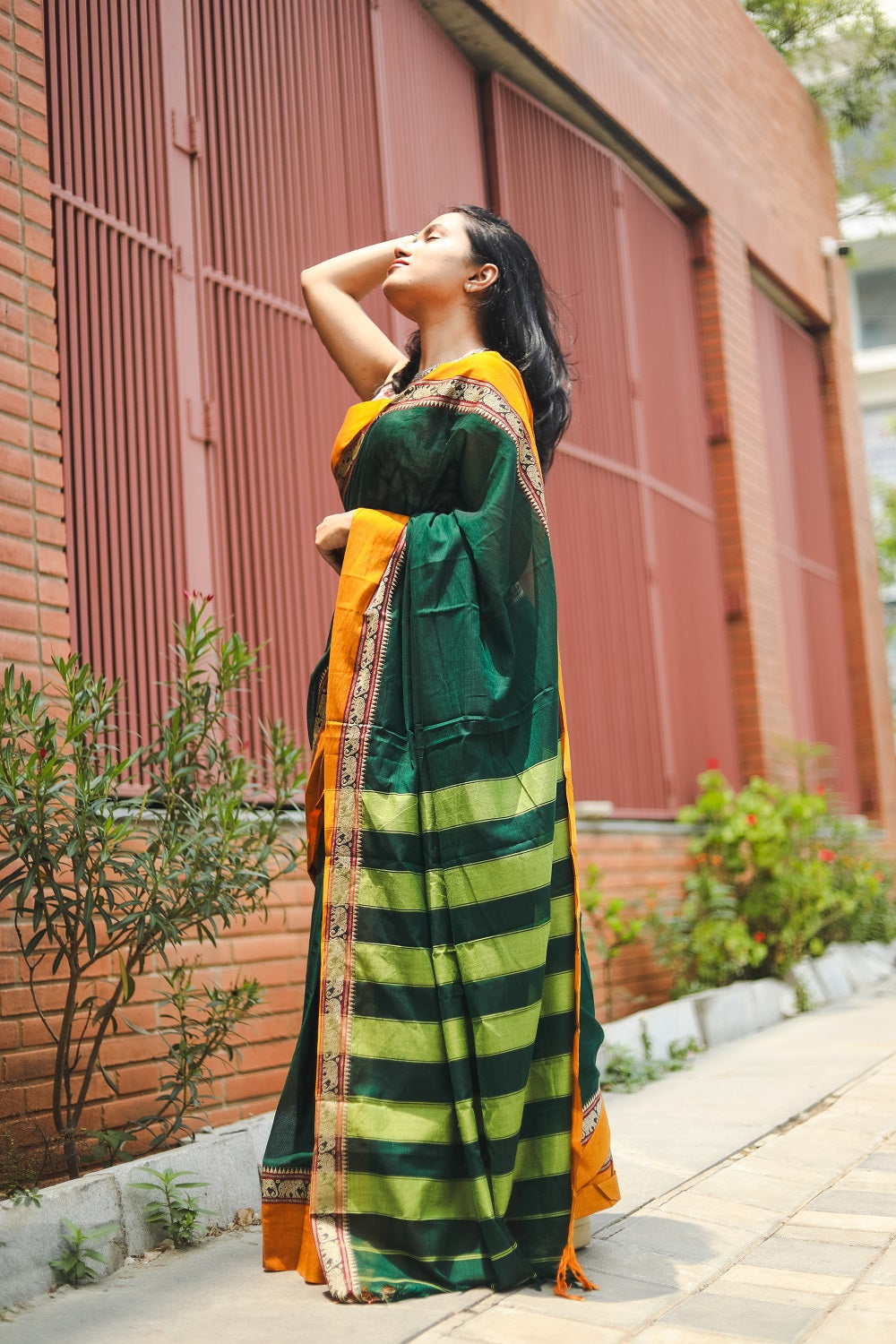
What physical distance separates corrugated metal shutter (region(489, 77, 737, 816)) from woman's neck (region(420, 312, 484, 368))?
332 cm

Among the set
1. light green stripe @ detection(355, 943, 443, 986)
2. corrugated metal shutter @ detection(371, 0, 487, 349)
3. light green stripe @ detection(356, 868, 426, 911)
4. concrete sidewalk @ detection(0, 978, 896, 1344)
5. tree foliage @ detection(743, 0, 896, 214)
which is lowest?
concrete sidewalk @ detection(0, 978, 896, 1344)

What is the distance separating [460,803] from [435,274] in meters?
Answer: 1.07

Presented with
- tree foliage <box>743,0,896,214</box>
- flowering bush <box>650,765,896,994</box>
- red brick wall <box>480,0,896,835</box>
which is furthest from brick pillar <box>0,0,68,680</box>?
tree foliage <box>743,0,896,214</box>

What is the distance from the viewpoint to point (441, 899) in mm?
2381

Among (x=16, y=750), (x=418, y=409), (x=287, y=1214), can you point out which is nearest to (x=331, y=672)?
(x=418, y=409)

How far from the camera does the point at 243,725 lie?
13.3 feet

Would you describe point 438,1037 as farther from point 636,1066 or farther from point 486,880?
point 636,1066

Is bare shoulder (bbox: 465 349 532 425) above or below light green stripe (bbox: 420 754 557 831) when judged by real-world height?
above

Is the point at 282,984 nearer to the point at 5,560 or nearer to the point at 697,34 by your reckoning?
the point at 5,560

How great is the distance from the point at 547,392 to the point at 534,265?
0.92ft

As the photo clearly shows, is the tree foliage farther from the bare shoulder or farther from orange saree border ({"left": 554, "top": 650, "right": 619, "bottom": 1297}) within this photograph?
orange saree border ({"left": 554, "top": 650, "right": 619, "bottom": 1297})

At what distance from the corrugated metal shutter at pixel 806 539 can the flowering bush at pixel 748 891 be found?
182cm

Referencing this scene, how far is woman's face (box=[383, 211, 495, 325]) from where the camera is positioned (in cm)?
275

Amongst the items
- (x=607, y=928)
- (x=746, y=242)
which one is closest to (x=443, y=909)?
(x=607, y=928)
